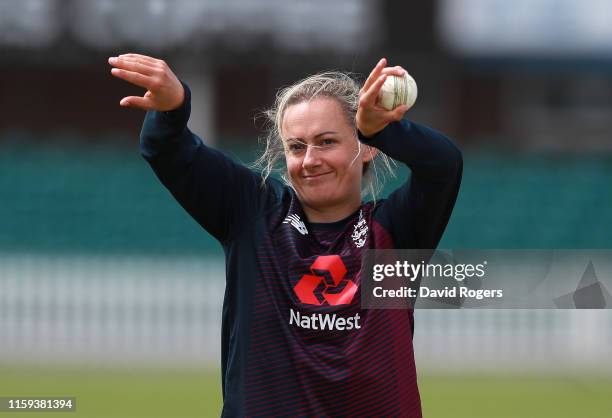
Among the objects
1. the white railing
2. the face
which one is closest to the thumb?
the face

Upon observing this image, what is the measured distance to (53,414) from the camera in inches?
317

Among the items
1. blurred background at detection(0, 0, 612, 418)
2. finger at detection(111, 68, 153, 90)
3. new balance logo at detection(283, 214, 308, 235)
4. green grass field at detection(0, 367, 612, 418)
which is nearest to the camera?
finger at detection(111, 68, 153, 90)

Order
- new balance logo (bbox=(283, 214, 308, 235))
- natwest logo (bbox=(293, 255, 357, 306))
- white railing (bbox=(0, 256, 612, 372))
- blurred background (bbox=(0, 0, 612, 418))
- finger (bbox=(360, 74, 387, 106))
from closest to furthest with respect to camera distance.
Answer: finger (bbox=(360, 74, 387, 106)) < natwest logo (bbox=(293, 255, 357, 306)) < new balance logo (bbox=(283, 214, 308, 235)) < blurred background (bbox=(0, 0, 612, 418)) < white railing (bbox=(0, 256, 612, 372))

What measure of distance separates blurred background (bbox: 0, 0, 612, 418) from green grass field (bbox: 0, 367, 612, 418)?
4 cm

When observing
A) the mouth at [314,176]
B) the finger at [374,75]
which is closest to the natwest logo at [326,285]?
the mouth at [314,176]

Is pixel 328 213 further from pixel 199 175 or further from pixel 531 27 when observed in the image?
pixel 531 27

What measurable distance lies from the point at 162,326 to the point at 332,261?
9556mm

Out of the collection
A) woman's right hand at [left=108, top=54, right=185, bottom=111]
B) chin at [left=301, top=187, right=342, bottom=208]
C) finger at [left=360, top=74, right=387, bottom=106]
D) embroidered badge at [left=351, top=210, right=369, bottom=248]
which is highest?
woman's right hand at [left=108, top=54, right=185, bottom=111]

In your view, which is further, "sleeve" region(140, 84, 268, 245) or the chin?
the chin

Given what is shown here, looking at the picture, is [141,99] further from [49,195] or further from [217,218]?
[49,195]

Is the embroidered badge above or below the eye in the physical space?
below

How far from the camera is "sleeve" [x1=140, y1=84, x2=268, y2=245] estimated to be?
3.00m

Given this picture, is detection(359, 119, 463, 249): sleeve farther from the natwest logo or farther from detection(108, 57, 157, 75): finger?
detection(108, 57, 157, 75): finger

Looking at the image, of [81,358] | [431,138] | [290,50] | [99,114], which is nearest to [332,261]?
[431,138]
